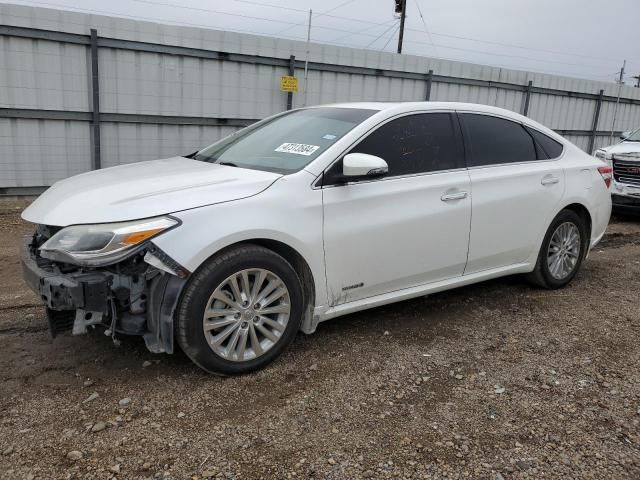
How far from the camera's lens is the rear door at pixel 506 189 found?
4.14 metres

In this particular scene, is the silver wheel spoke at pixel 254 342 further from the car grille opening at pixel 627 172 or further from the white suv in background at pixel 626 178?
the car grille opening at pixel 627 172

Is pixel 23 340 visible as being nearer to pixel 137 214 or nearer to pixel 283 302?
pixel 137 214

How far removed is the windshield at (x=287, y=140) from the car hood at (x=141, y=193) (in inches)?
7.6

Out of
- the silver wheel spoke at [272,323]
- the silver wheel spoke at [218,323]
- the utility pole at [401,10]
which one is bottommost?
the silver wheel spoke at [272,323]

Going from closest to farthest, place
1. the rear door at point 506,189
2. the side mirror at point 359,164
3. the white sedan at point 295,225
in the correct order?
the white sedan at point 295,225
the side mirror at point 359,164
the rear door at point 506,189

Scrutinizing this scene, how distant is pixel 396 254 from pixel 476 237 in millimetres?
793

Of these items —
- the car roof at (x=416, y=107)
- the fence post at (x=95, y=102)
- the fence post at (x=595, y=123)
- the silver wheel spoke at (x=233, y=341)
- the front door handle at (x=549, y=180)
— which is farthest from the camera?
the fence post at (x=595, y=123)

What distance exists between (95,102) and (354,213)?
6.17 meters

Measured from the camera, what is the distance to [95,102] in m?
8.16

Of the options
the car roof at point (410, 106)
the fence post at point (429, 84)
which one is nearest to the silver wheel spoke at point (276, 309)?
the car roof at point (410, 106)

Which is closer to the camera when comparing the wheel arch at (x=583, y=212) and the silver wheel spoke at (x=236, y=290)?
the silver wheel spoke at (x=236, y=290)

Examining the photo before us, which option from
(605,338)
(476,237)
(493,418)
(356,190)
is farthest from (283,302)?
(605,338)

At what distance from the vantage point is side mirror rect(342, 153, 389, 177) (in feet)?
10.9

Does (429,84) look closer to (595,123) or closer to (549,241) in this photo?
(595,123)
